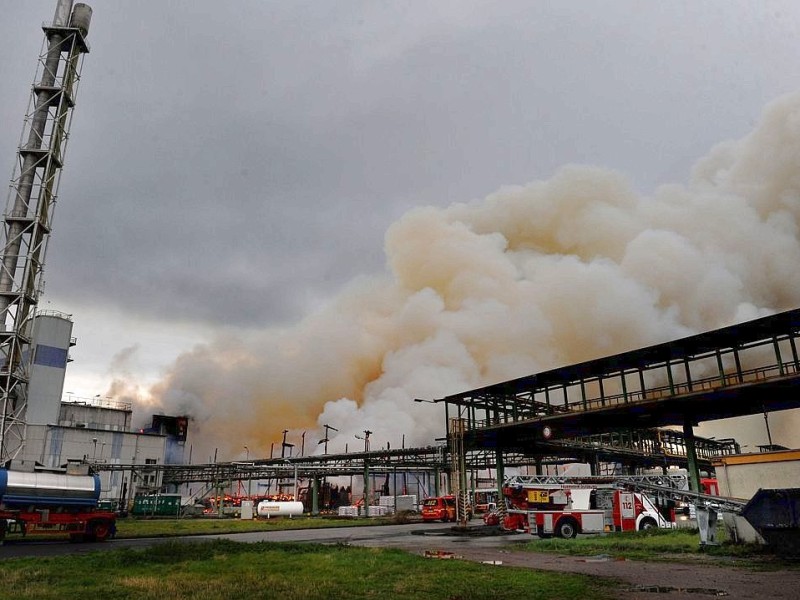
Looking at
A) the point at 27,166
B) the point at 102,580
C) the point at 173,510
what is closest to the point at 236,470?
the point at 173,510

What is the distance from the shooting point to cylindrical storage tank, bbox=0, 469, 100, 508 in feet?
80.7

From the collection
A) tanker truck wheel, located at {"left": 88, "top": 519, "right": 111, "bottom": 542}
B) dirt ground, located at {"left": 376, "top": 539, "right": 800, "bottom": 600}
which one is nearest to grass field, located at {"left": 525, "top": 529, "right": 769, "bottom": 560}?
dirt ground, located at {"left": 376, "top": 539, "right": 800, "bottom": 600}

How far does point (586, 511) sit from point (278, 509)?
36982 millimetres

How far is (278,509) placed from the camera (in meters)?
55.9

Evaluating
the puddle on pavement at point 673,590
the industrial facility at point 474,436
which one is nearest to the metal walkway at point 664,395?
the industrial facility at point 474,436

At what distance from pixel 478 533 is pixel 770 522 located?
1679 centimetres

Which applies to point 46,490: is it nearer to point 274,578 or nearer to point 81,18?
point 274,578

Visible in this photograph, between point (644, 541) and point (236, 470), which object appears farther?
point (236, 470)

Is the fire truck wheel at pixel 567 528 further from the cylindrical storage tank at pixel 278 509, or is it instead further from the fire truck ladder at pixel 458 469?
the cylindrical storage tank at pixel 278 509

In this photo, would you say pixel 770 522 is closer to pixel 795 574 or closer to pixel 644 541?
pixel 795 574

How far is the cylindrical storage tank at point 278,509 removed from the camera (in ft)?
181

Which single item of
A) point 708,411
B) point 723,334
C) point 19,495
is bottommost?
point 19,495

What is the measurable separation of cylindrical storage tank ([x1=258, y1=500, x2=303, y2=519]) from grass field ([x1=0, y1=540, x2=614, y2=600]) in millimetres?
40504

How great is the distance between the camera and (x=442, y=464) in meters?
65.0
